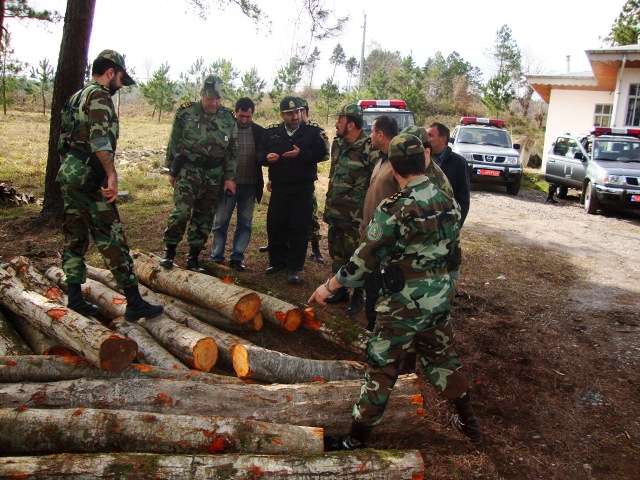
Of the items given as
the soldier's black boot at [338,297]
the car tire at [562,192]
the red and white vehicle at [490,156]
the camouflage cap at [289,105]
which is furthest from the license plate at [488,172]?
the soldier's black boot at [338,297]

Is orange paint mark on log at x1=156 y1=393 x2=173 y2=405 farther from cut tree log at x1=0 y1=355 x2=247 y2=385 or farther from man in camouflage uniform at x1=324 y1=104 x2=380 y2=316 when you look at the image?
man in camouflage uniform at x1=324 y1=104 x2=380 y2=316

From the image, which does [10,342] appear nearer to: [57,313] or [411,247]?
[57,313]

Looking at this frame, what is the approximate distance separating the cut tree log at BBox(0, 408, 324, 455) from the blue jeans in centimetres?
358

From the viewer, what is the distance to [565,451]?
3.45m

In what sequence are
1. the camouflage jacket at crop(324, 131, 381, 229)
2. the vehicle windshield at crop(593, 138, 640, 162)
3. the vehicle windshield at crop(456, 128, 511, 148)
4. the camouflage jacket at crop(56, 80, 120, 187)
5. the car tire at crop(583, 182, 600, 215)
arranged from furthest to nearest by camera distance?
the vehicle windshield at crop(456, 128, 511, 148)
the vehicle windshield at crop(593, 138, 640, 162)
the car tire at crop(583, 182, 600, 215)
the camouflage jacket at crop(324, 131, 381, 229)
the camouflage jacket at crop(56, 80, 120, 187)

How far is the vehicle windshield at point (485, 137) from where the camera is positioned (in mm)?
16062

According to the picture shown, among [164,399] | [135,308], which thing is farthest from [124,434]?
[135,308]


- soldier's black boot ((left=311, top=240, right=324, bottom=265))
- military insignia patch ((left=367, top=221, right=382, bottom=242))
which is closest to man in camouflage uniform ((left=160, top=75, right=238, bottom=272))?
soldier's black boot ((left=311, top=240, right=324, bottom=265))

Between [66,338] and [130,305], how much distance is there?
686 mm

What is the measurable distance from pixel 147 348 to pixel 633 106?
21.2 m

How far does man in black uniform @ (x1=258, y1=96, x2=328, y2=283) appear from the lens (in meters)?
5.98

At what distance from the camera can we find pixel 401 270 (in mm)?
3135

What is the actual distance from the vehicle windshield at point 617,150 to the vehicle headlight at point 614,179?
1.35 m

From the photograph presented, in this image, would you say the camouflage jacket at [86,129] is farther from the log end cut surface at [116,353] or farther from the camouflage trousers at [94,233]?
the log end cut surface at [116,353]
